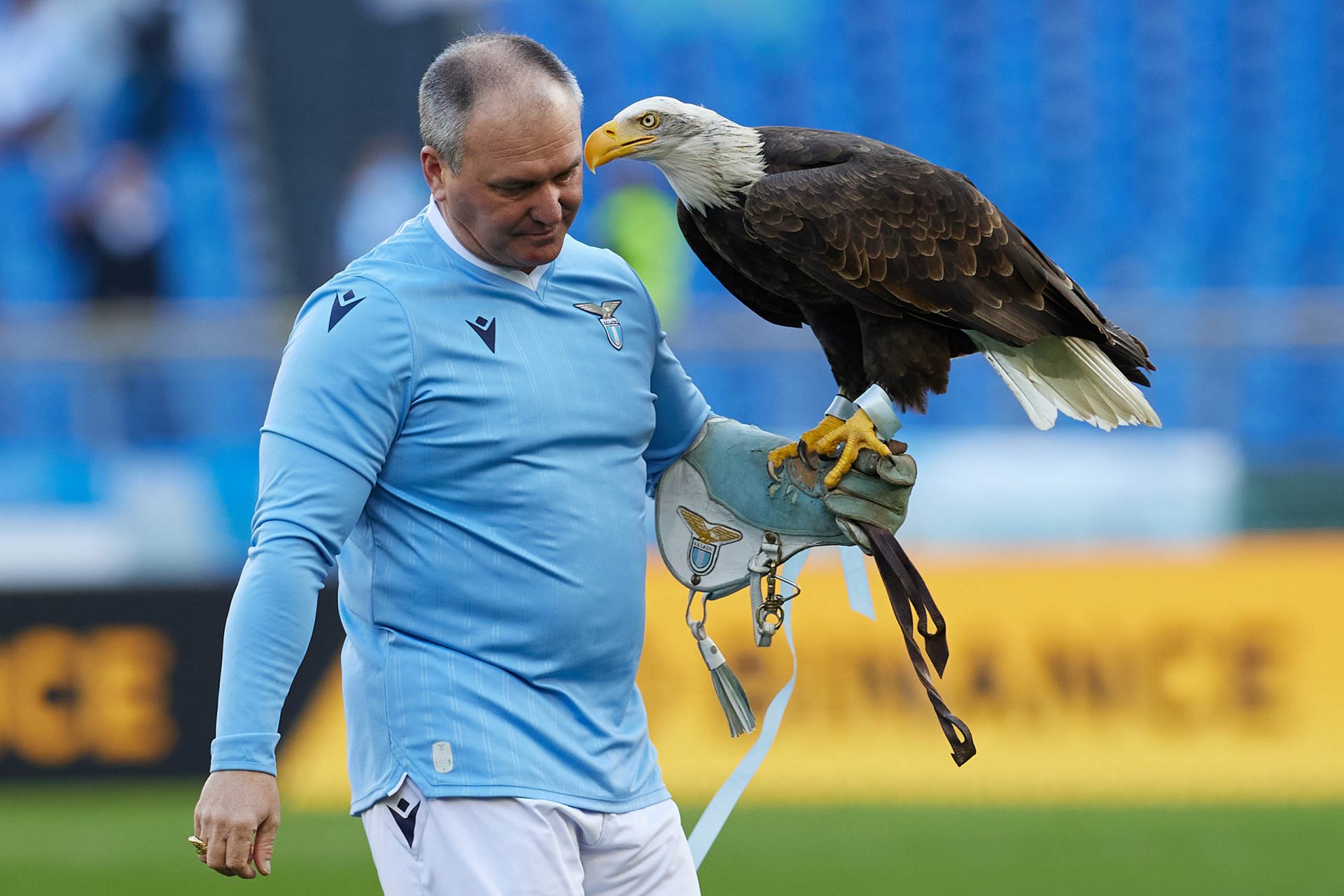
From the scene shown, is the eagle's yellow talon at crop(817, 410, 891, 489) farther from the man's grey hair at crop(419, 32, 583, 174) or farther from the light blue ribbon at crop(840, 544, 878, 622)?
the man's grey hair at crop(419, 32, 583, 174)

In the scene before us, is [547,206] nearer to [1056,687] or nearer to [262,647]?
[262,647]

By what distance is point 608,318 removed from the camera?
2.48 metres

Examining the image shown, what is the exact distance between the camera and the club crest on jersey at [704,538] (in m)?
2.79

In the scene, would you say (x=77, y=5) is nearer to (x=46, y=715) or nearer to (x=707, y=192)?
(x=46, y=715)

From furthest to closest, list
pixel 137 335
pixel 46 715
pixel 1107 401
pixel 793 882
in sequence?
pixel 137 335
pixel 46 715
pixel 793 882
pixel 1107 401

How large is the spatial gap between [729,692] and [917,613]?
1.09 ft

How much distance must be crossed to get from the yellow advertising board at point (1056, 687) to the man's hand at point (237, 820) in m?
4.63

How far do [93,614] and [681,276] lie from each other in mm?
4297

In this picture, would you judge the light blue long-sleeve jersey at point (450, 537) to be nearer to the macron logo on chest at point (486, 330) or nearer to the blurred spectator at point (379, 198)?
the macron logo on chest at point (486, 330)

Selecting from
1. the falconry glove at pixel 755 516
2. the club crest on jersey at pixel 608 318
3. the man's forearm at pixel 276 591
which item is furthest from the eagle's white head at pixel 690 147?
the man's forearm at pixel 276 591

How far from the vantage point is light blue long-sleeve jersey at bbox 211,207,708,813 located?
2.16 meters

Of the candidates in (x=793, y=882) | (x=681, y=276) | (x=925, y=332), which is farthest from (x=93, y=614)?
(x=925, y=332)

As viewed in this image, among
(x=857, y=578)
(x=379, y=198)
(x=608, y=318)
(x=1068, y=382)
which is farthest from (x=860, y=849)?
(x=379, y=198)

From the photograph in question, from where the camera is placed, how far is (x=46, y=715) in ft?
22.5
